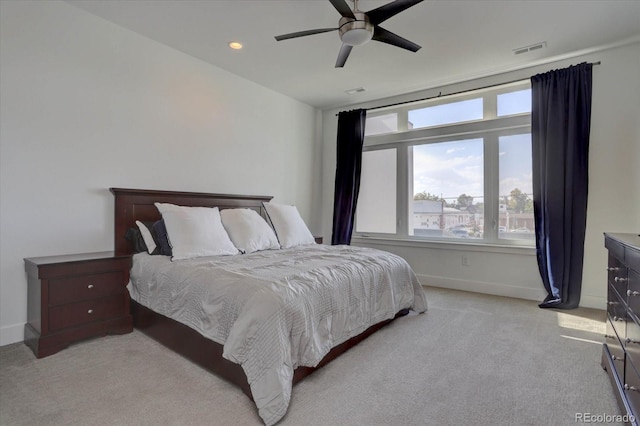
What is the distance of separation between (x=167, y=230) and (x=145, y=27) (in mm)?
1929

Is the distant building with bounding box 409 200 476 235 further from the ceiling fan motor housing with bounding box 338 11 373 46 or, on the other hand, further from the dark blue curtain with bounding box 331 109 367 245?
the ceiling fan motor housing with bounding box 338 11 373 46

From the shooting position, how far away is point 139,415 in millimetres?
1628

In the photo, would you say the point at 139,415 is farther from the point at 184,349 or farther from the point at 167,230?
the point at 167,230

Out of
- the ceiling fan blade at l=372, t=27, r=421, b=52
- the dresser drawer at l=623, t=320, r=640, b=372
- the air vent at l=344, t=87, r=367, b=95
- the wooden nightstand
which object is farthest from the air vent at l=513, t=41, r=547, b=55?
the wooden nightstand

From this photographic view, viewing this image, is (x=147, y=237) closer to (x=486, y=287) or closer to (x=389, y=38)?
(x=389, y=38)

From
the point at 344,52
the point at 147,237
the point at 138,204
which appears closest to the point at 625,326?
the point at 344,52

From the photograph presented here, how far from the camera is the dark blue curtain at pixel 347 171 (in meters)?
5.01

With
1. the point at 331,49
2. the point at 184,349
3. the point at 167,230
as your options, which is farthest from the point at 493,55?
the point at 184,349

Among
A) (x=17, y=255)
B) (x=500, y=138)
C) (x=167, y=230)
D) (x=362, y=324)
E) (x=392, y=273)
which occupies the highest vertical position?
(x=500, y=138)

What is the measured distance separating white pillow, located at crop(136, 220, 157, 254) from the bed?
112 millimetres

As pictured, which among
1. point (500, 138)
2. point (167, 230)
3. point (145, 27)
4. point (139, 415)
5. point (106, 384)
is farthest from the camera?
point (500, 138)

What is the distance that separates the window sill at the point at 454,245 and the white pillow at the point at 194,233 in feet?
8.37

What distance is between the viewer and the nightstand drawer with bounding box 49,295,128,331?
2.33 m

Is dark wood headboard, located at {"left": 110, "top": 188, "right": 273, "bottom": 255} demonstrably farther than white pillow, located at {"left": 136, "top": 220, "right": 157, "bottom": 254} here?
Yes
